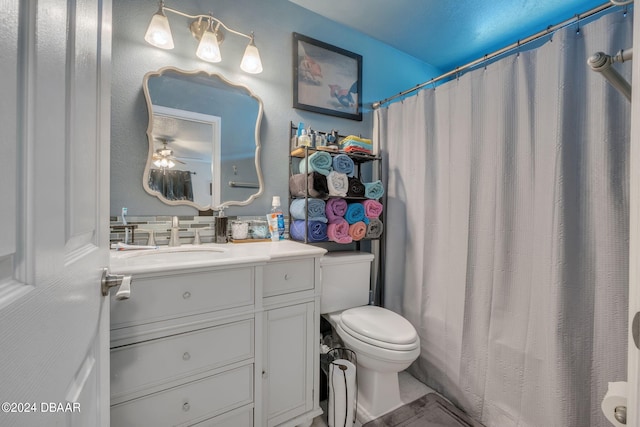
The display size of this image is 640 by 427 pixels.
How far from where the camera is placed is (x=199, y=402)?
38.2 inches

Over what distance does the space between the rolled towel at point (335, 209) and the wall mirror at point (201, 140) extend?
0.44 meters

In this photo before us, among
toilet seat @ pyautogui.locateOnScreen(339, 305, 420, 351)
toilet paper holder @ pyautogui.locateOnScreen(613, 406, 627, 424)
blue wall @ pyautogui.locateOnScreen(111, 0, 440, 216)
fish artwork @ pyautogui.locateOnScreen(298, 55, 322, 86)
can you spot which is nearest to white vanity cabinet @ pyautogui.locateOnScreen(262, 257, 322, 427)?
toilet seat @ pyautogui.locateOnScreen(339, 305, 420, 351)

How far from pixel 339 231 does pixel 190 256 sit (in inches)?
33.2

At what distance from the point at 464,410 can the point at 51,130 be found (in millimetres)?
2020

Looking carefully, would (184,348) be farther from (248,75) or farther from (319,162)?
(248,75)

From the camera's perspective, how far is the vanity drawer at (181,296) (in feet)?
2.78

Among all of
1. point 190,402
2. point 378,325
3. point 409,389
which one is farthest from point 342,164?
point 409,389

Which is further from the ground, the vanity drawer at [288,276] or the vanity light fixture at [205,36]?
the vanity light fixture at [205,36]

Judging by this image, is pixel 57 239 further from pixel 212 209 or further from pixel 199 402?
pixel 212 209

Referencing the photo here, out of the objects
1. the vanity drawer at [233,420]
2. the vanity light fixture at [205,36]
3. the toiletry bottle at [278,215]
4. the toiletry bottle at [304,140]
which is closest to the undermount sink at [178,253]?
the toiletry bottle at [278,215]

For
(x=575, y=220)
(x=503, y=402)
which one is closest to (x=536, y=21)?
(x=575, y=220)

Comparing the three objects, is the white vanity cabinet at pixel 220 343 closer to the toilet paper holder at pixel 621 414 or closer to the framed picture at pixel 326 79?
the toilet paper holder at pixel 621 414

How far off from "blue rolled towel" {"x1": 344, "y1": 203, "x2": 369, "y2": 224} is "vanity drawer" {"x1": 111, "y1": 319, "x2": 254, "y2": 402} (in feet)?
2.85

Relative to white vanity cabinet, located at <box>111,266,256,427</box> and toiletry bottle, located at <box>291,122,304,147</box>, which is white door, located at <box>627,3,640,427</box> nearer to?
white vanity cabinet, located at <box>111,266,256,427</box>
